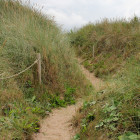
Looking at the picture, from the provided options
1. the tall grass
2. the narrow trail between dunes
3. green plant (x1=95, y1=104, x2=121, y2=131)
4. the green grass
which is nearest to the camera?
the green grass

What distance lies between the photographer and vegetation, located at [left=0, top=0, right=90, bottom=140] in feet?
11.3

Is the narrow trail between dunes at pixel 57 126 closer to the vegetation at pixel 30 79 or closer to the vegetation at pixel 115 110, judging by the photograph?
the vegetation at pixel 30 79

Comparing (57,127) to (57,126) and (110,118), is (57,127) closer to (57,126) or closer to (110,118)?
(57,126)

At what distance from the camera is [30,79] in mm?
4797

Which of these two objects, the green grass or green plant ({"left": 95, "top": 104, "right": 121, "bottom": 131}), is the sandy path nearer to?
the green grass

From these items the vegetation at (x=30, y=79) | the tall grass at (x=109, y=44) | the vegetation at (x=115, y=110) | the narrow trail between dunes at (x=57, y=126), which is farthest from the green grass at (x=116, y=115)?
the tall grass at (x=109, y=44)

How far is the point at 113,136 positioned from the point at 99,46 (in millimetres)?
8785

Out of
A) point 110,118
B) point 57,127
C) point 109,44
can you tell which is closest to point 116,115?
point 110,118

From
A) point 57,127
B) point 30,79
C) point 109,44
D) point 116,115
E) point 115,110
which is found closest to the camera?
point 116,115

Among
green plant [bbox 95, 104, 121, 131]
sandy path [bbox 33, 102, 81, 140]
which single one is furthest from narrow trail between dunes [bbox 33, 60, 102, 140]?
green plant [bbox 95, 104, 121, 131]

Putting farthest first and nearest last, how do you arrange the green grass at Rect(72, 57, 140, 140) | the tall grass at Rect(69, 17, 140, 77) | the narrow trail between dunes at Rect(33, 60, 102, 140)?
the tall grass at Rect(69, 17, 140, 77) < the narrow trail between dunes at Rect(33, 60, 102, 140) < the green grass at Rect(72, 57, 140, 140)

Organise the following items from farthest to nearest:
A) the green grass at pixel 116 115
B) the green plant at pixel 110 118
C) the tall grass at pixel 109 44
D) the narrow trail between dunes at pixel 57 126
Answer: the tall grass at pixel 109 44 → the narrow trail between dunes at pixel 57 126 → the green plant at pixel 110 118 → the green grass at pixel 116 115

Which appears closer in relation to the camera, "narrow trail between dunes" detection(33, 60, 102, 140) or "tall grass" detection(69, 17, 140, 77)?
"narrow trail between dunes" detection(33, 60, 102, 140)

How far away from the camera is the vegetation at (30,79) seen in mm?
3447
